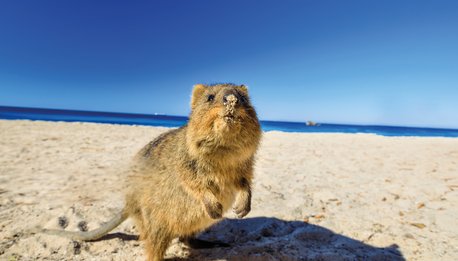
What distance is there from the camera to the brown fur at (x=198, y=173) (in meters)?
2.12

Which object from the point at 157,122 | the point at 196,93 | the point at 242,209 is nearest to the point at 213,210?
the point at 242,209

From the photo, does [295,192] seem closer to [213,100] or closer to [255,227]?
[255,227]

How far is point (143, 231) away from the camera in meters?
2.71

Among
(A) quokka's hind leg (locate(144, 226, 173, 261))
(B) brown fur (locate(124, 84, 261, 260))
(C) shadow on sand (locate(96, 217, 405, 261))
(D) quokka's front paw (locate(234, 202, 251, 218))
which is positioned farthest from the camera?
(C) shadow on sand (locate(96, 217, 405, 261))

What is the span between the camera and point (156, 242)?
2.62 meters

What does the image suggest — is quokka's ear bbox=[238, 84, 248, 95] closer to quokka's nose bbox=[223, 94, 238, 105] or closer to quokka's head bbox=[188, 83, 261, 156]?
quokka's head bbox=[188, 83, 261, 156]

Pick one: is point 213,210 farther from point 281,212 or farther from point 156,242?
point 281,212

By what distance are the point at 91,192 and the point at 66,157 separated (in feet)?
10.0

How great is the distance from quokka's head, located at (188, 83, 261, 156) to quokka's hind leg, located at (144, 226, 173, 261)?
992 mm

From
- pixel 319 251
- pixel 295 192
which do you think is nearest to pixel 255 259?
pixel 319 251

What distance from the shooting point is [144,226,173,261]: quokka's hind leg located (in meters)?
2.60

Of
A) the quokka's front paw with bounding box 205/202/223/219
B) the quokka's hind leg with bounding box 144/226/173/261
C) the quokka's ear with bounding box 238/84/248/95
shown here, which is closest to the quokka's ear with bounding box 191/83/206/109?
the quokka's ear with bounding box 238/84/248/95

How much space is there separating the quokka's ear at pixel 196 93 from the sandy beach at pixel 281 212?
1525 millimetres

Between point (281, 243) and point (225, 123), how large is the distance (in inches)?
Answer: 73.7
